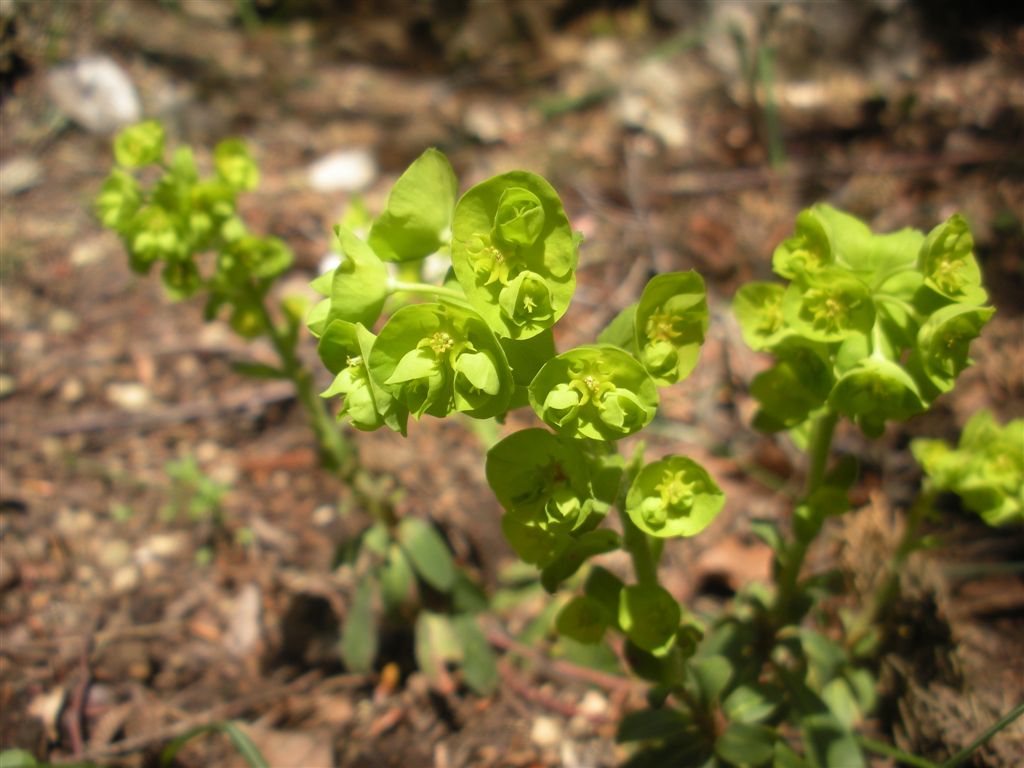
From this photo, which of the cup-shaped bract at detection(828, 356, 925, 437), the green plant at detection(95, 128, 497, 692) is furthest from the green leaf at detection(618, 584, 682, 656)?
the green plant at detection(95, 128, 497, 692)

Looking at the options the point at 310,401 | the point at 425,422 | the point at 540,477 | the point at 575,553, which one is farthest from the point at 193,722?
the point at 540,477

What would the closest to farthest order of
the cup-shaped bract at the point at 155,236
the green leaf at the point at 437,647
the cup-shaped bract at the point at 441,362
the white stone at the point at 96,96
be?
the cup-shaped bract at the point at 441,362
the cup-shaped bract at the point at 155,236
the green leaf at the point at 437,647
the white stone at the point at 96,96

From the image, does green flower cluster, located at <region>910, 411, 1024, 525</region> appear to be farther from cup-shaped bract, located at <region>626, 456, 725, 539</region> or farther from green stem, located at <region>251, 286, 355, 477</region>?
green stem, located at <region>251, 286, 355, 477</region>

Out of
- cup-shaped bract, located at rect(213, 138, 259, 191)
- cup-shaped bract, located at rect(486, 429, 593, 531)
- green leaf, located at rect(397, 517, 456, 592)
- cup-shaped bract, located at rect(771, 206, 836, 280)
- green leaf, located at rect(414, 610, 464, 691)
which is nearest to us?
cup-shaped bract, located at rect(486, 429, 593, 531)

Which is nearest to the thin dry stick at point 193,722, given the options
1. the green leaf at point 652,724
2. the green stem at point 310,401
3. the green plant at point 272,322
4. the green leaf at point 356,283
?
the green plant at point 272,322

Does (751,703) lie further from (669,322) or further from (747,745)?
(669,322)

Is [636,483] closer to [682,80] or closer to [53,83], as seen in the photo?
[682,80]

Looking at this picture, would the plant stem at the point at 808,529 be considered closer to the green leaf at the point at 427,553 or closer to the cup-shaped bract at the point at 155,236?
the green leaf at the point at 427,553
